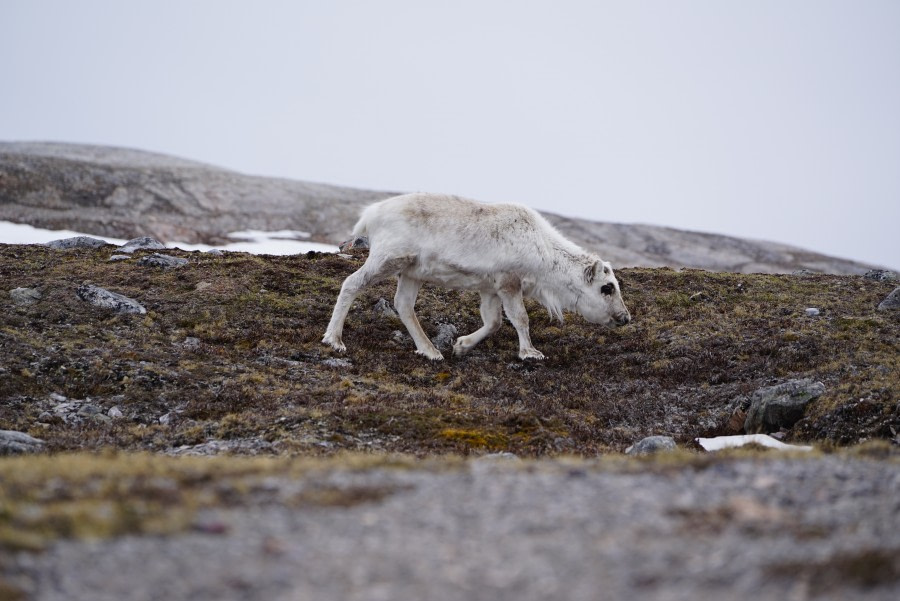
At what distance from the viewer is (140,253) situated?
24.4 meters

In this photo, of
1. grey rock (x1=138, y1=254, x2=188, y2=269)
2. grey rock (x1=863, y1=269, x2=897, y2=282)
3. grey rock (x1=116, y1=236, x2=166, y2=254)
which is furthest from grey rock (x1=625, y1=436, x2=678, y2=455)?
grey rock (x1=116, y1=236, x2=166, y2=254)

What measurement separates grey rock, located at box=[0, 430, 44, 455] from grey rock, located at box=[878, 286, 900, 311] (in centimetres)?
1813

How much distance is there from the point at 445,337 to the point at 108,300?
24.9 feet

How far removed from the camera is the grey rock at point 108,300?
17.8 m

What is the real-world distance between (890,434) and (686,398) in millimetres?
4050

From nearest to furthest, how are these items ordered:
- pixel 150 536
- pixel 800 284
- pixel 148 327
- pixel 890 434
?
pixel 150 536 → pixel 890 434 → pixel 148 327 → pixel 800 284

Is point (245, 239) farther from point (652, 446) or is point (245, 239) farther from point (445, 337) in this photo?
point (652, 446)

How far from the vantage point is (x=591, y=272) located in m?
18.2

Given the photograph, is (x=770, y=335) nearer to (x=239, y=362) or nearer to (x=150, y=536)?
(x=239, y=362)

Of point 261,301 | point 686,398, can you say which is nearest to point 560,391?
point 686,398

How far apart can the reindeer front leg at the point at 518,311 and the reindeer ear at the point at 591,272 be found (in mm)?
1556

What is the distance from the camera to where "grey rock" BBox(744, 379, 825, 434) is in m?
13.2

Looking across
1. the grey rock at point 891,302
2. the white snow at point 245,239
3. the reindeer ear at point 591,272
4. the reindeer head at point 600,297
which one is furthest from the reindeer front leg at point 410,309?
the white snow at point 245,239

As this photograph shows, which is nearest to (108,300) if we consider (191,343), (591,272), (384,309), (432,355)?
(191,343)
